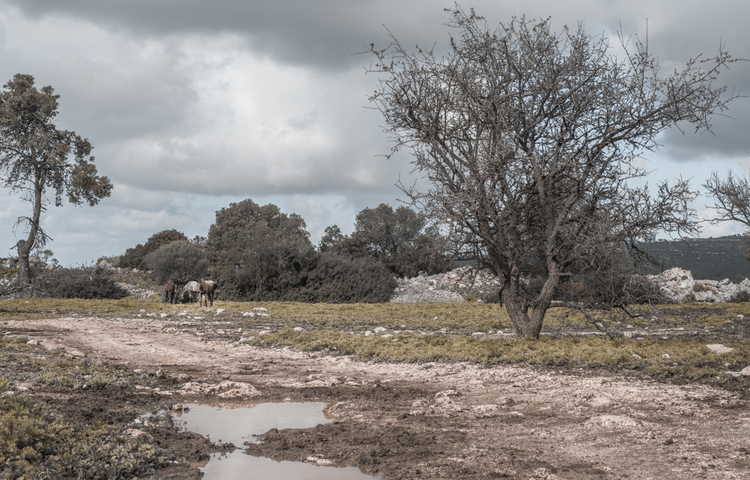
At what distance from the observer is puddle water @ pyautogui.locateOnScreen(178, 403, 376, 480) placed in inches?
183

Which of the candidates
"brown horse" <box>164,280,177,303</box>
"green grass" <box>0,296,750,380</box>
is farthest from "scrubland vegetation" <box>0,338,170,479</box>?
"brown horse" <box>164,280,177,303</box>

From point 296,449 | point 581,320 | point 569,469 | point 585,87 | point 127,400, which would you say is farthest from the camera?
point 581,320

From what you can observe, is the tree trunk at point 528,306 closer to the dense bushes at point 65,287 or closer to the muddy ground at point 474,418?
the muddy ground at point 474,418

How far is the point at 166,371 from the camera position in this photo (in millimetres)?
9141

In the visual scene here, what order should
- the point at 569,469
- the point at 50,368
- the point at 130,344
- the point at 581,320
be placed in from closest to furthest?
the point at 569,469, the point at 50,368, the point at 130,344, the point at 581,320

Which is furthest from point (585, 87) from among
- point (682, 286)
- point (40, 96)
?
point (40, 96)

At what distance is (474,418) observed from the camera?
616 centimetres

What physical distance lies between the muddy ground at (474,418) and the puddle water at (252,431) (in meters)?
0.16

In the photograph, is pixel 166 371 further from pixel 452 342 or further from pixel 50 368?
pixel 452 342

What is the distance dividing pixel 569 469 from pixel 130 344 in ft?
36.3

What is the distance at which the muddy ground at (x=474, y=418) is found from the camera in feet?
14.9

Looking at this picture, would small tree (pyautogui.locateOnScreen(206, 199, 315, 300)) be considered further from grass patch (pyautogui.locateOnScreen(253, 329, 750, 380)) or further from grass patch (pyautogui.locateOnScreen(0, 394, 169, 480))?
grass patch (pyautogui.locateOnScreen(0, 394, 169, 480))

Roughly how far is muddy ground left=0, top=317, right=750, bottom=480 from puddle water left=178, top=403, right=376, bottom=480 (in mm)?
159

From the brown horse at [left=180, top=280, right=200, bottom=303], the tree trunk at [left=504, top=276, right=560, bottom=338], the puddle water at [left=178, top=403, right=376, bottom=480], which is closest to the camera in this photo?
the puddle water at [left=178, top=403, right=376, bottom=480]
